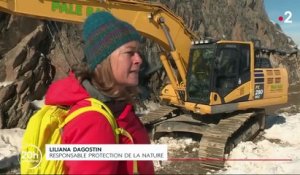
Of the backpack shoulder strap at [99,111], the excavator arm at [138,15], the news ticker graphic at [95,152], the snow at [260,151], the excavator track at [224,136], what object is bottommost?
the snow at [260,151]

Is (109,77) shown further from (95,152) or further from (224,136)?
(224,136)

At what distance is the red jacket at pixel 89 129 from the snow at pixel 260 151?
5849 mm

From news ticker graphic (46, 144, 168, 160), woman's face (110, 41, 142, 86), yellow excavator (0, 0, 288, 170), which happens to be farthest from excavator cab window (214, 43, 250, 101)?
news ticker graphic (46, 144, 168, 160)

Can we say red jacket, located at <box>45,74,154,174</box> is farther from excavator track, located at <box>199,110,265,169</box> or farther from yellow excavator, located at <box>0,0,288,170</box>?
yellow excavator, located at <box>0,0,288,170</box>

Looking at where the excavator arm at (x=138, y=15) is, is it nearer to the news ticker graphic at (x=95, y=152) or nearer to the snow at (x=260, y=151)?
the snow at (x=260, y=151)

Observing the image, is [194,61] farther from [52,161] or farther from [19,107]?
[52,161]

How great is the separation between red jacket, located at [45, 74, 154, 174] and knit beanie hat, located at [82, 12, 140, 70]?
4.8 inches

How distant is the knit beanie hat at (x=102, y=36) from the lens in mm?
1590

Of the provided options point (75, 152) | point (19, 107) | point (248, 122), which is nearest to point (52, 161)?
point (75, 152)

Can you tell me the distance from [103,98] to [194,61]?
7663 mm

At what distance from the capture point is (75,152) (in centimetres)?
144

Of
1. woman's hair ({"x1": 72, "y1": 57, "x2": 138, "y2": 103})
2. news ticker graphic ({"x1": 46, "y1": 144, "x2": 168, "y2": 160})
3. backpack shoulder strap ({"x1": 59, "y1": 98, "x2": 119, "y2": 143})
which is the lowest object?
news ticker graphic ({"x1": 46, "y1": 144, "x2": 168, "y2": 160})

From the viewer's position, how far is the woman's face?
5.27 feet

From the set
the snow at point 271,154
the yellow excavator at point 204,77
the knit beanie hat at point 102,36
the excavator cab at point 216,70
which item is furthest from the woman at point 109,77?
the excavator cab at point 216,70
